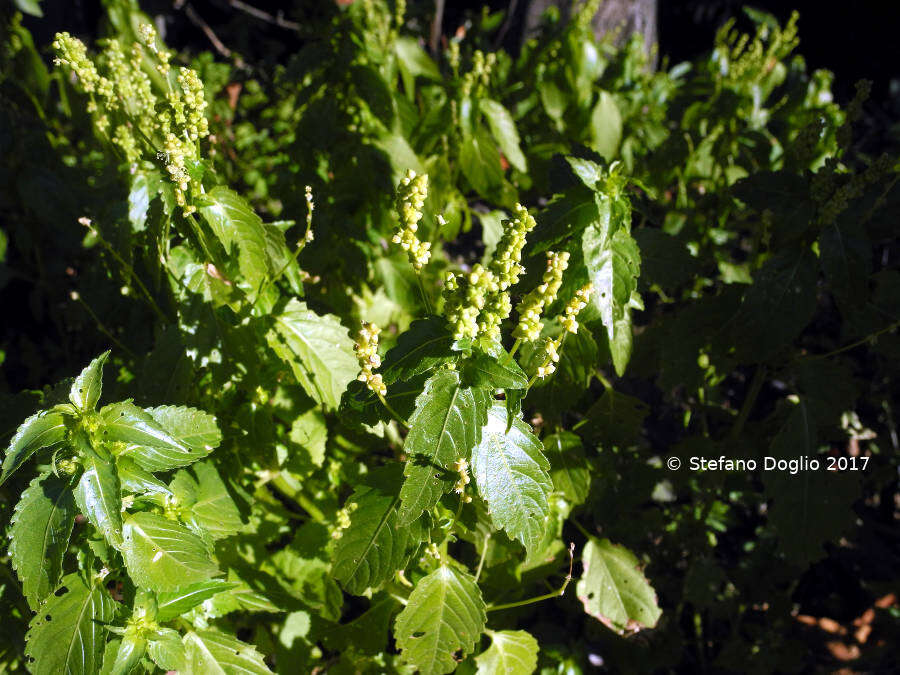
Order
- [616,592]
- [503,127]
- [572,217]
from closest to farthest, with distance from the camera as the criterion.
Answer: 1. [572,217]
2. [616,592]
3. [503,127]

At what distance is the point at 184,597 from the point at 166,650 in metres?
0.12

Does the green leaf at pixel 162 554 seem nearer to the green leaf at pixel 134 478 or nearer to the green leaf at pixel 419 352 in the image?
the green leaf at pixel 134 478

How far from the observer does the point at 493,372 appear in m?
1.24

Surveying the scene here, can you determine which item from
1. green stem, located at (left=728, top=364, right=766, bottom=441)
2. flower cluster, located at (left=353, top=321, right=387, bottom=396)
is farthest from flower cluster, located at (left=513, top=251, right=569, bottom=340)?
green stem, located at (left=728, top=364, right=766, bottom=441)

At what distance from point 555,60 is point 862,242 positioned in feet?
6.32

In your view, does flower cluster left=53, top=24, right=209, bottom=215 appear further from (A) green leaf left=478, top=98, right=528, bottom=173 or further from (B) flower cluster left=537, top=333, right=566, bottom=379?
(A) green leaf left=478, top=98, right=528, bottom=173

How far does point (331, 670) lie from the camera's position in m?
1.98

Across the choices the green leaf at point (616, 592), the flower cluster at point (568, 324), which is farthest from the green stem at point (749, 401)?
the flower cluster at point (568, 324)

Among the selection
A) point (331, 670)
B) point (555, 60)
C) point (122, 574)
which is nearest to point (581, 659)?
point (331, 670)

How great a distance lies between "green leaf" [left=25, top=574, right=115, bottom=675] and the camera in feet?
4.41

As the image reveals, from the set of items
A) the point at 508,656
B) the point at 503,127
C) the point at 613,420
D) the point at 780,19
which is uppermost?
the point at 780,19

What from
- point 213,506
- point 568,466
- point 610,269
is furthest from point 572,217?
point 213,506

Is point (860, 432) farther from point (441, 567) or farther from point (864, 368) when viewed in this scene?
point (441, 567)

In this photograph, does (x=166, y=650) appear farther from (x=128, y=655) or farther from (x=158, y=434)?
(x=158, y=434)
